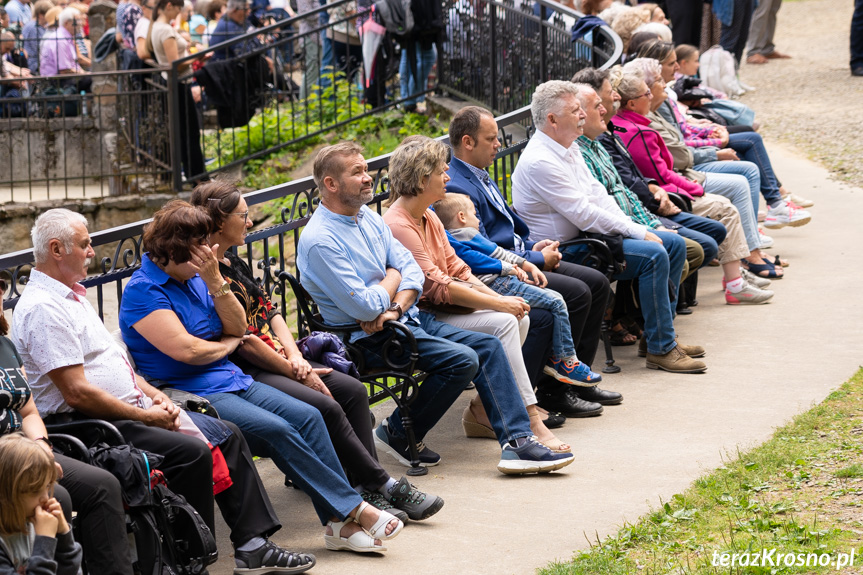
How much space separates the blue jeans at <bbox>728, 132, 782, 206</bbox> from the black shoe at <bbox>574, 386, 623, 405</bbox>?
3900mm

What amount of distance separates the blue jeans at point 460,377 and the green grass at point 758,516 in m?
0.89

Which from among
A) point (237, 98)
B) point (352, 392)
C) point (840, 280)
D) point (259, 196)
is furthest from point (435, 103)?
point (352, 392)

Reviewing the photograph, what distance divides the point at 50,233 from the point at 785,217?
668 centimetres

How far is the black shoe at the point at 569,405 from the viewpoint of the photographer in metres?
5.68

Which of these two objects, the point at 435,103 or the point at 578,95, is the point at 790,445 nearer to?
the point at 578,95

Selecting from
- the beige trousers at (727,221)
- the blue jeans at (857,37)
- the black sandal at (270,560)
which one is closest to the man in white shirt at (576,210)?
the beige trousers at (727,221)

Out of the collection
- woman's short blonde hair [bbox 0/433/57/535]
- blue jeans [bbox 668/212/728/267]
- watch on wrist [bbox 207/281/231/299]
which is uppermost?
watch on wrist [bbox 207/281/231/299]

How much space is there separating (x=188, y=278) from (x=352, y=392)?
2.84 feet

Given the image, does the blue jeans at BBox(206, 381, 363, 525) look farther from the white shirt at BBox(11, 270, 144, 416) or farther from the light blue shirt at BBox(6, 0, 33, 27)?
the light blue shirt at BBox(6, 0, 33, 27)

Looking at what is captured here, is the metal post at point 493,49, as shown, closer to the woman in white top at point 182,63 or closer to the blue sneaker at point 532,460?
the woman in white top at point 182,63

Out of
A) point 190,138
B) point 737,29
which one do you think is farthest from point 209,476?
point 737,29

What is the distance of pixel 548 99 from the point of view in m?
6.28

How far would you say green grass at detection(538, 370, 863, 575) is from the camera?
382 cm

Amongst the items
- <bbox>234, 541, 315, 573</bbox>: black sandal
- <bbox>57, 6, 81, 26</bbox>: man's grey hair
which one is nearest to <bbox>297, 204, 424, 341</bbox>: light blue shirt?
<bbox>234, 541, 315, 573</bbox>: black sandal
